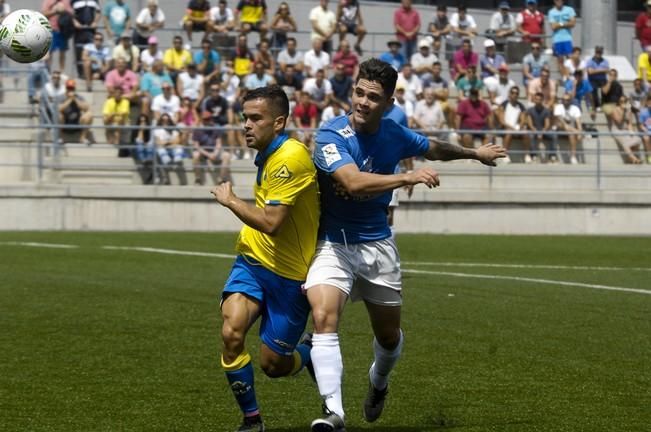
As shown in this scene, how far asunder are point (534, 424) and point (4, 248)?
13.8 metres

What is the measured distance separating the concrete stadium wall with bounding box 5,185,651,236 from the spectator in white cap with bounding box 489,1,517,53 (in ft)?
20.3

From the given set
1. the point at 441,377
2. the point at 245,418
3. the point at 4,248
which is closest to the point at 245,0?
the point at 4,248

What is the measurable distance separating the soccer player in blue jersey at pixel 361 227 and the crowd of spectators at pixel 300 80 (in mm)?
15546

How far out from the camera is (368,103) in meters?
7.21

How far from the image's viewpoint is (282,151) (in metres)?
7.19

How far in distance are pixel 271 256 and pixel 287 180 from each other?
45 centimetres

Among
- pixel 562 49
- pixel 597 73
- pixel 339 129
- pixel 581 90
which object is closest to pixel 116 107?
pixel 581 90

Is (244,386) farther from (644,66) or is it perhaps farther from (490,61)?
(644,66)

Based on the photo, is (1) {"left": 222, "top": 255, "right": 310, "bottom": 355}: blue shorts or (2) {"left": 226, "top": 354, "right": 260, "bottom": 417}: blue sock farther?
(1) {"left": 222, "top": 255, "right": 310, "bottom": 355}: blue shorts

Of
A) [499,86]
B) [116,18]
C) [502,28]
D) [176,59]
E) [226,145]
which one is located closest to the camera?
[226,145]

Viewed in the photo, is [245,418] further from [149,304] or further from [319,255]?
[149,304]

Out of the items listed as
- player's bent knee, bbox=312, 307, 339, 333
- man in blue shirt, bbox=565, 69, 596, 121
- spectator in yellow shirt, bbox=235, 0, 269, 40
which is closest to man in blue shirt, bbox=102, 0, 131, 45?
spectator in yellow shirt, bbox=235, 0, 269, 40

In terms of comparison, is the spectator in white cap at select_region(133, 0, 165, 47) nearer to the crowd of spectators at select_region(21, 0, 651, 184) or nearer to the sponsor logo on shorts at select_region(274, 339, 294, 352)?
the crowd of spectators at select_region(21, 0, 651, 184)

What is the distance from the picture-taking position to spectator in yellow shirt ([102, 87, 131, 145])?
2552 centimetres
